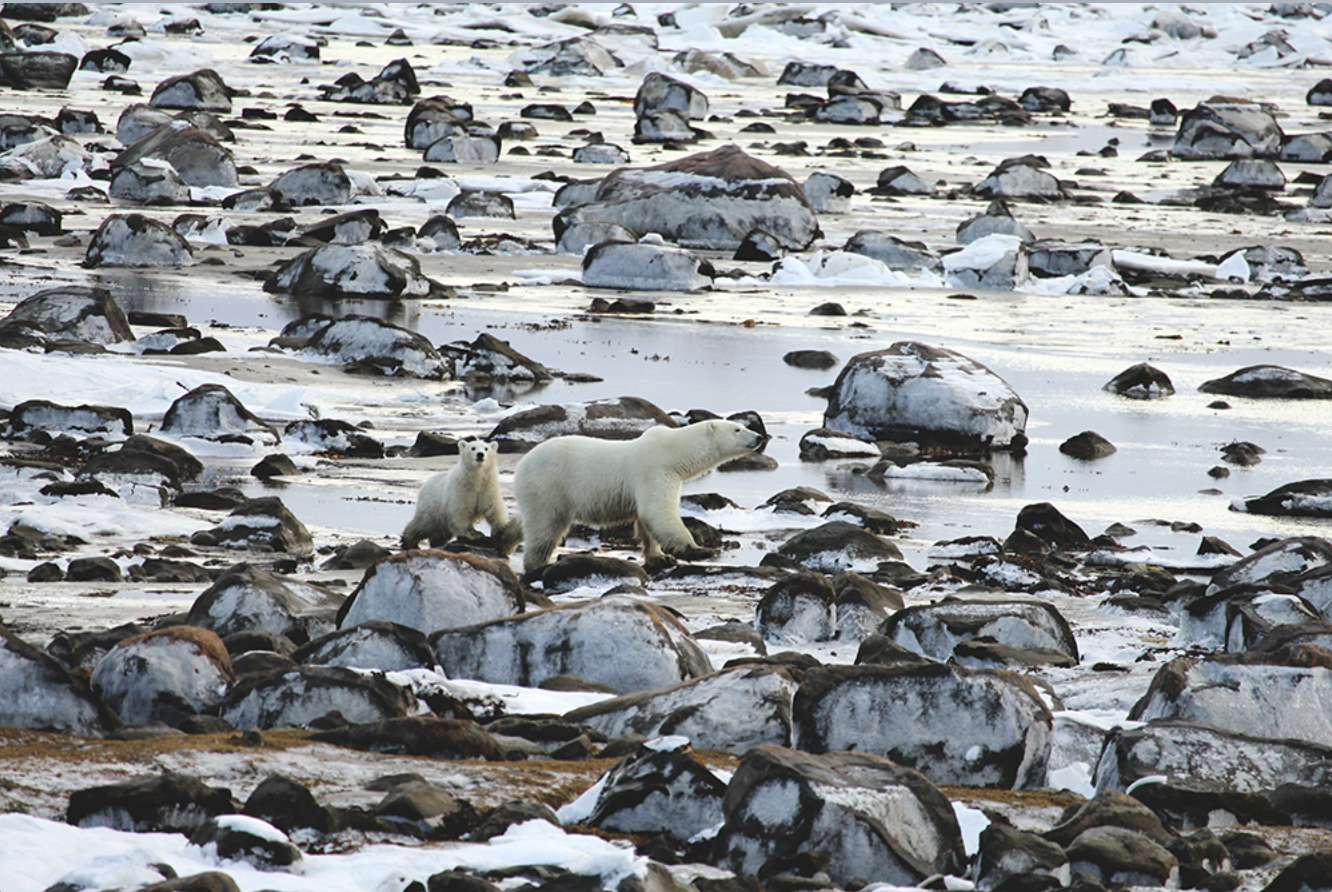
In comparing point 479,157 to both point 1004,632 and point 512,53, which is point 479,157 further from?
point 512,53

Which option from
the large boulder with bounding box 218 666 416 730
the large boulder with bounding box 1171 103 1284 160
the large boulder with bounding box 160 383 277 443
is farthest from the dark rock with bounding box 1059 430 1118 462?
the large boulder with bounding box 1171 103 1284 160

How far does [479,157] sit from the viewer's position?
3475 centimetres

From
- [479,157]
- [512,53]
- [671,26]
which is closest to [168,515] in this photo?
[479,157]

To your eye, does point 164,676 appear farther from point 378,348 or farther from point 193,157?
point 193,157

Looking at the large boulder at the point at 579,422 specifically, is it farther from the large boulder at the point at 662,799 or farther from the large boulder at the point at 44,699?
the large boulder at the point at 662,799

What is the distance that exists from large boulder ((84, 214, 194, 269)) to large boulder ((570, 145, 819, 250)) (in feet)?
21.8

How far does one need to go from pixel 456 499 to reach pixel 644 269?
1212 cm

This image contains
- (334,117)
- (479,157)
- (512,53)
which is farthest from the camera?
(512,53)

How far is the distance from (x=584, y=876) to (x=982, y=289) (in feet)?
61.2

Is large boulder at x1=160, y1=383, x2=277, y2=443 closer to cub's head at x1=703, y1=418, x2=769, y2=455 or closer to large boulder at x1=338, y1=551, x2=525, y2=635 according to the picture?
cub's head at x1=703, y1=418, x2=769, y2=455

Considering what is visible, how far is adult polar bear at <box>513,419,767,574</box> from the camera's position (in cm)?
913

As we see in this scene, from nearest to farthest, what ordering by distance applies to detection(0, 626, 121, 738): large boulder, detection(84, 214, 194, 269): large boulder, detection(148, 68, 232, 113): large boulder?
detection(0, 626, 121, 738): large boulder, detection(84, 214, 194, 269): large boulder, detection(148, 68, 232, 113): large boulder

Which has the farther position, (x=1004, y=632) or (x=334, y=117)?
(x=334, y=117)

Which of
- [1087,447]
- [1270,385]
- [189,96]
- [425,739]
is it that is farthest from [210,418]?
[189,96]
